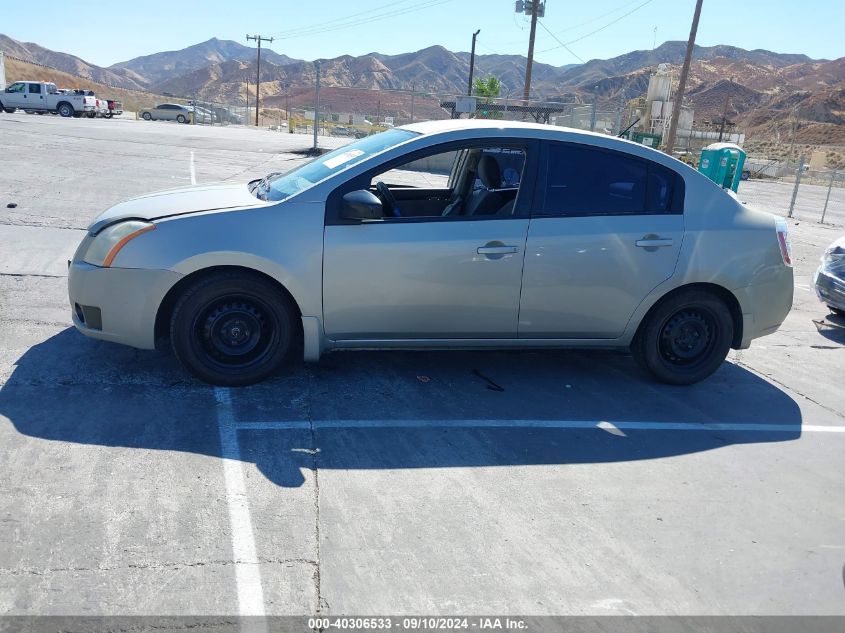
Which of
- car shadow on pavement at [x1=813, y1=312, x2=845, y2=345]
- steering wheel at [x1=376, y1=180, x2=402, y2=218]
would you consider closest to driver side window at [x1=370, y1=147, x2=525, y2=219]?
steering wheel at [x1=376, y1=180, x2=402, y2=218]

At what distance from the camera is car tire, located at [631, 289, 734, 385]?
206 inches

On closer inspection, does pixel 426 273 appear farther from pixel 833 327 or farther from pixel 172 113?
pixel 172 113

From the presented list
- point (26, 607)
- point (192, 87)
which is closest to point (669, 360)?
point (26, 607)

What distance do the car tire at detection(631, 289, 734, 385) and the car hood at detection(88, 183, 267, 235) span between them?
2915 mm

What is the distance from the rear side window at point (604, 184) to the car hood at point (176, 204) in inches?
78.5

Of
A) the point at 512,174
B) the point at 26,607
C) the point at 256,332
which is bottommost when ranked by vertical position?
the point at 26,607

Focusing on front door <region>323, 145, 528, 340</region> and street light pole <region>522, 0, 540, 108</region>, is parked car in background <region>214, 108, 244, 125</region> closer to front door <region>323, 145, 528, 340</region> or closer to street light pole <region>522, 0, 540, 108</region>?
street light pole <region>522, 0, 540, 108</region>

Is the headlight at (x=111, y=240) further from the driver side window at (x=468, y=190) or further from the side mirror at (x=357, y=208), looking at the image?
the driver side window at (x=468, y=190)

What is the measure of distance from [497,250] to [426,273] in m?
0.50

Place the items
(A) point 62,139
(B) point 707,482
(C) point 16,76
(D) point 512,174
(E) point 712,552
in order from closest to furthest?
(E) point 712,552 < (B) point 707,482 < (D) point 512,174 < (A) point 62,139 < (C) point 16,76

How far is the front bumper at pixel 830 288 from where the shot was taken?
7.35m

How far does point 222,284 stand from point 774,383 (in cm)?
435

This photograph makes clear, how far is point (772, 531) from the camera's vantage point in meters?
3.63

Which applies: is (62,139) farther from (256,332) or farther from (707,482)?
(707,482)
